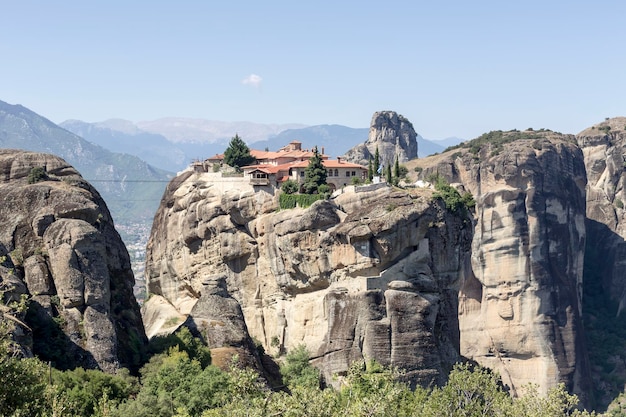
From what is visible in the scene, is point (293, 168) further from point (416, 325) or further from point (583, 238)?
point (583, 238)

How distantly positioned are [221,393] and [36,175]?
2105 cm

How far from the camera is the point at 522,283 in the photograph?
11238 centimetres

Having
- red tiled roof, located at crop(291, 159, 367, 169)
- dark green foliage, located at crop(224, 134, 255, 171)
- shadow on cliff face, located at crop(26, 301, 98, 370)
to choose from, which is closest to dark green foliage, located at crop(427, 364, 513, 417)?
shadow on cliff face, located at crop(26, 301, 98, 370)

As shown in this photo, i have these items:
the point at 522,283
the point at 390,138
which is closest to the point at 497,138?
the point at 522,283

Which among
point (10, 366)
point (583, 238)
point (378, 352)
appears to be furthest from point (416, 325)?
point (583, 238)

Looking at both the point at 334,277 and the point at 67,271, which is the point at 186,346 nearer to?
the point at 67,271

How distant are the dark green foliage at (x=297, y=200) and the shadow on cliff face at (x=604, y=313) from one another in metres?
57.7

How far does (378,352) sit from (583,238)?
2571 inches

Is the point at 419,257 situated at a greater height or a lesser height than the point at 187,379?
greater

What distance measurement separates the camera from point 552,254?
378 feet

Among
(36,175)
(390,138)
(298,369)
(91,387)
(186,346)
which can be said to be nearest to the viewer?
(91,387)

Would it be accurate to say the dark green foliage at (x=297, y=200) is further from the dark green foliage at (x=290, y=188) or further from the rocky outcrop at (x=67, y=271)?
the rocky outcrop at (x=67, y=271)

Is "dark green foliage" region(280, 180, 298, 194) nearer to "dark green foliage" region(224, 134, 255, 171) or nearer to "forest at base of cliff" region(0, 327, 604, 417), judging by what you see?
→ "dark green foliage" region(224, 134, 255, 171)

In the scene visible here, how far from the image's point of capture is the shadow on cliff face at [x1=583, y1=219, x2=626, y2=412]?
389 ft
